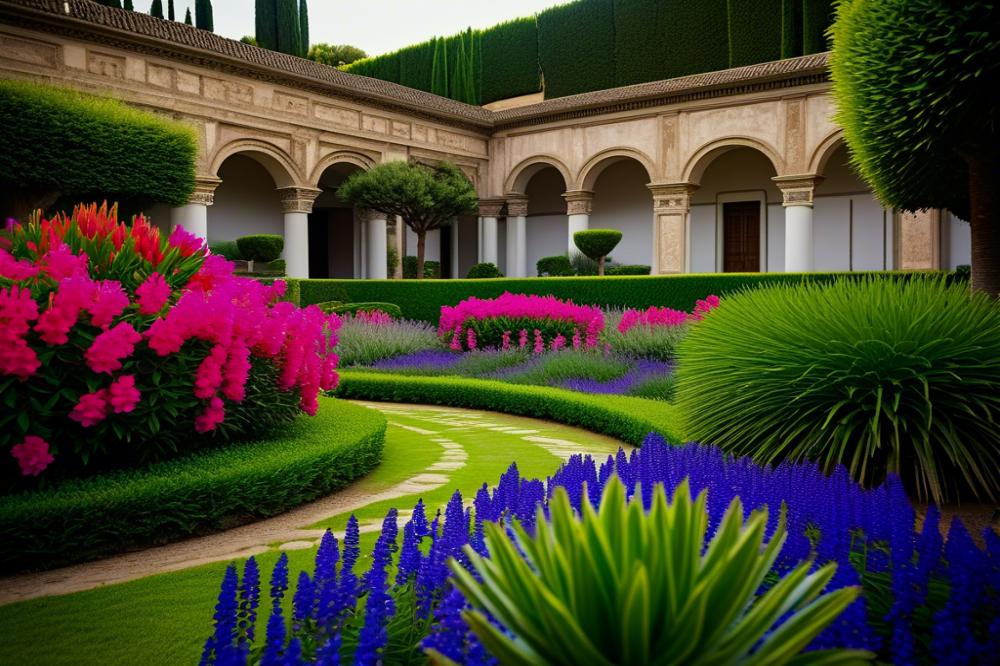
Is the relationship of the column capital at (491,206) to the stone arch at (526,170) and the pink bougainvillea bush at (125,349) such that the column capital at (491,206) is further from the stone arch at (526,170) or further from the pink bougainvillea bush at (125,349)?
the pink bougainvillea bush at (125,349)

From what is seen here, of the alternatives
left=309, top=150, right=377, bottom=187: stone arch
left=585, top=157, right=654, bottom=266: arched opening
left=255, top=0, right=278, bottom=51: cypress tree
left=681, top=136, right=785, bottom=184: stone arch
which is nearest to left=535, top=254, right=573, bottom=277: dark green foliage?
left=585, top=157, right=654, bottom=266: arched opening

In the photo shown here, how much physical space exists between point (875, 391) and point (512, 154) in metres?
23.4

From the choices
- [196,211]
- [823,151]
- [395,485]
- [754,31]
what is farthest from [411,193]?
[395,485]

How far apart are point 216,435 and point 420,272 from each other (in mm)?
17688

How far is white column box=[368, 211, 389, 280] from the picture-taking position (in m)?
23.4

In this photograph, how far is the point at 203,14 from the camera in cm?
2677

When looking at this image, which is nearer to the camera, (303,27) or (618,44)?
(618,44)

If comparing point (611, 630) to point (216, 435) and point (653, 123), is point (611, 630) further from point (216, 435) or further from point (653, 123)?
point (653, 123)

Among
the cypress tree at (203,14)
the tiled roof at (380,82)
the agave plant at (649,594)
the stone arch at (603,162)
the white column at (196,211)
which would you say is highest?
the cypress tree at (203,14)

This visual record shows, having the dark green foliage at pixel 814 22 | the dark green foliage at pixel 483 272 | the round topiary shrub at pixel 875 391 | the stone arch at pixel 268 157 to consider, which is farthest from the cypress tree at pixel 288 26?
the round topiary shrub at pixel 875 391

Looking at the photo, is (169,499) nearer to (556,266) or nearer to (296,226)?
(296,226)

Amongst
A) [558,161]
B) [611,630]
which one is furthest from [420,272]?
[611,630]

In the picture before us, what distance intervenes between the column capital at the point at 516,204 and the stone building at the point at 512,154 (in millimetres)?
66

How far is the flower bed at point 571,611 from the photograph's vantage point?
1594 millimetres
